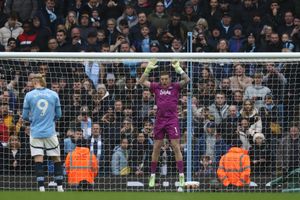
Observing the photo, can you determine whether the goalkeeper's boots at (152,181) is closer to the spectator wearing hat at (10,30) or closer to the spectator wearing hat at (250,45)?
the spectator wearing hat at (250,45)

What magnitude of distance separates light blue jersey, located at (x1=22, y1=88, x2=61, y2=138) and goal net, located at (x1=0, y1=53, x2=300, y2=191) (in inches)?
27.9

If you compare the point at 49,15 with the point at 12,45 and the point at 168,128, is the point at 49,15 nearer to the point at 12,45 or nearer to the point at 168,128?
the point at 12,45

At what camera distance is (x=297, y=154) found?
672 inches

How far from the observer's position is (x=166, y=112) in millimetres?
16516

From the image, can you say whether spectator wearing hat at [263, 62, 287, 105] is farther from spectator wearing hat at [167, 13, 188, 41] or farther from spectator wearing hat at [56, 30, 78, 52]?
spectator wearing hat at [56, 30, 78, 52]

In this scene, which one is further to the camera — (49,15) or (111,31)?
(49,15)

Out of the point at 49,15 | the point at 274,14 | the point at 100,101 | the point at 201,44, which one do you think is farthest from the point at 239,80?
the point at 49,15

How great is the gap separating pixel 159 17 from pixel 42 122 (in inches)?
217

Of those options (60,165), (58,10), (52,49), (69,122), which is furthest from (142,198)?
(58,10)

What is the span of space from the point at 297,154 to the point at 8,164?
477cm

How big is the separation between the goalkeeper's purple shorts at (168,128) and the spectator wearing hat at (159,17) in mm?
4445

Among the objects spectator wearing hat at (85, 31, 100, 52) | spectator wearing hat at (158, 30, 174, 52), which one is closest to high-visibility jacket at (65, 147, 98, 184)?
spectator wearing hat at (85, 31, 100, 52)

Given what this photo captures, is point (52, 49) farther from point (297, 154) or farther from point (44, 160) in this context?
point (297, 154)

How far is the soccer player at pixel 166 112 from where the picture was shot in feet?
53.9
